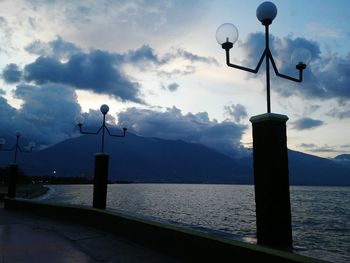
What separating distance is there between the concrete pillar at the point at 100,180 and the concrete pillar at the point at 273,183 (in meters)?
7.89

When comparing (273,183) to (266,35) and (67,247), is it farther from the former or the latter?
(67,247)

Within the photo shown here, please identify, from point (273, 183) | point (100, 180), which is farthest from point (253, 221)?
point (273, 183)

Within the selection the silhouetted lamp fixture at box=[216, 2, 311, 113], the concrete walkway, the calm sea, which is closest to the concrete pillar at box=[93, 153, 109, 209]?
the calm sea

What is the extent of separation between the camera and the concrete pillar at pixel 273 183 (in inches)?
249

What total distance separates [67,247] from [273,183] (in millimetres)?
5361

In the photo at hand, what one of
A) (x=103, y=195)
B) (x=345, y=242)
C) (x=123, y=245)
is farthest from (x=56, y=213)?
(x=345, y=242)

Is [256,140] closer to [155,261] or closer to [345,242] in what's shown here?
[155,261]

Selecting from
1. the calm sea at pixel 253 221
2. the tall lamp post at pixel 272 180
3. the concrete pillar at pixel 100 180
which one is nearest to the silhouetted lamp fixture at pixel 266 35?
the tall lamp post at pixel 272 180

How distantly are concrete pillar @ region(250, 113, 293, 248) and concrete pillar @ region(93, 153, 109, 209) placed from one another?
7.89m

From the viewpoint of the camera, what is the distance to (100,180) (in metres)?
13.3

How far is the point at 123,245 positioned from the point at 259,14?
6.32 metres

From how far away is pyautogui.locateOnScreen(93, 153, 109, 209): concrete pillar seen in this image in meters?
13.2

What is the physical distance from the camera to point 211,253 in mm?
6715

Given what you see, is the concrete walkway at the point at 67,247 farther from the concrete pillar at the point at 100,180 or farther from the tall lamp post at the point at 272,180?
the tall lamp post at the point at 272,180
